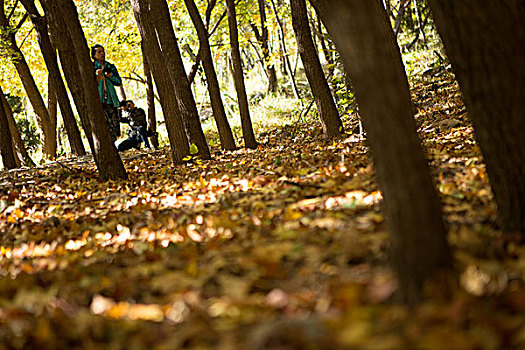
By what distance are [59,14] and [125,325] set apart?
6012mm

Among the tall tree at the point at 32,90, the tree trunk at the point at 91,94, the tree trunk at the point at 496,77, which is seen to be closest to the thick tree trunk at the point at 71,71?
the tree trunk at the point at 91,94

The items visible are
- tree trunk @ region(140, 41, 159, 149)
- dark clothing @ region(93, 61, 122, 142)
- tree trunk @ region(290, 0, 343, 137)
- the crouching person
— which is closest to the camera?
tree trunk @ region(290, 0, 343, 137)

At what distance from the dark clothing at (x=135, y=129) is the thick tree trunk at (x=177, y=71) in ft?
10.6

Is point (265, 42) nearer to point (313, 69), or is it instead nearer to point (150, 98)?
point (150, 98)

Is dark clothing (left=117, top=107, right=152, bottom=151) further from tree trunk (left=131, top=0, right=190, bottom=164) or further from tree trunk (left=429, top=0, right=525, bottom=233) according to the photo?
tree trunk (left=429, top=0, right=525, bottom=233)

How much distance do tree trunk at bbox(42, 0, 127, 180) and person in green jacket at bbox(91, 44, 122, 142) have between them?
235 cm

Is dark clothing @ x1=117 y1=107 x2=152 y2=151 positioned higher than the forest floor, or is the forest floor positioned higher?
dark clothing @ x1=117 y1=107 x2=152 y2=151

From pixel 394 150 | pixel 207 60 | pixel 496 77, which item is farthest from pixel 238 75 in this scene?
pixel 394 150

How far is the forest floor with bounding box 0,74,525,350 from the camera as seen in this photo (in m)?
1.82

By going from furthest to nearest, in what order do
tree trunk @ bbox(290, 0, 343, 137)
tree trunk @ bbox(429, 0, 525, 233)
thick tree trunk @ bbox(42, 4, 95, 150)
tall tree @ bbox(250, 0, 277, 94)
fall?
tall tree @ bbox(250, 0, 277, 94) < tree trunk @ bbox(290, 0, 343, 137) < thick tree trunk @ bbox(42, 4, 95, 150) < tree trunk @ bbox(429, 0, 525, 233)

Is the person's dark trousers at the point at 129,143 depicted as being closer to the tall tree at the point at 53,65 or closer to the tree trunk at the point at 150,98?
Answer: the tree trunk at the point at 150,98

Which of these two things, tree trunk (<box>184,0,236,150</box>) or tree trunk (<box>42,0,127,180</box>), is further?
tree trunk (<box>184,0,236,150</box>)

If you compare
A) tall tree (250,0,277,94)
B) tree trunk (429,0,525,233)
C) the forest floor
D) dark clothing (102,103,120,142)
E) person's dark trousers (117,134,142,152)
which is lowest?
the forest floor

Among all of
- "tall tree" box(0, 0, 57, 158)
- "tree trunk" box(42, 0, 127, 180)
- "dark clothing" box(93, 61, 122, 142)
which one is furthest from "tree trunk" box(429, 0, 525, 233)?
"tall tree" box(0, 0, 57, 158)
